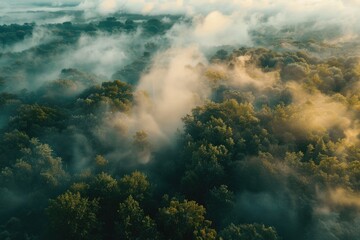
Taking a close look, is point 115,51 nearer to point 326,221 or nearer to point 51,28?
point 51,28

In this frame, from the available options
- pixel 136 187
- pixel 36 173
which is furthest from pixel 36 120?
pixel 136 187

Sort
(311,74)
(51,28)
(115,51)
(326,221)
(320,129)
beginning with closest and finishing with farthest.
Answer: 1. (326,221)
2. (320,129)
3. (311,74)
4. (115,51)
5. (51,28)

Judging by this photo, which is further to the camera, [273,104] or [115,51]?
[115,51]

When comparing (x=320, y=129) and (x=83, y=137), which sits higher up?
(x=320, y=129)

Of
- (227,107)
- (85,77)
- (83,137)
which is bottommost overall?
(85,77)

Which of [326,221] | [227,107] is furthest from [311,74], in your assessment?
[326,221]

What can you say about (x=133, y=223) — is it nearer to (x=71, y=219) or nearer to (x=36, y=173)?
(x=71, y=219)

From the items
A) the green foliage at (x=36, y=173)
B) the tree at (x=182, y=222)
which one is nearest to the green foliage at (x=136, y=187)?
the tree at (x=182, y=222)
